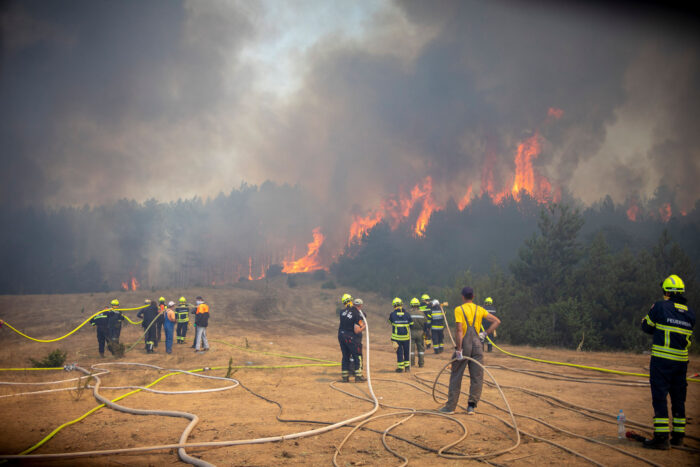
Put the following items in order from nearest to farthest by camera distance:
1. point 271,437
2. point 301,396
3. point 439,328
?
1. point 271,437
2. point 301,396
3. point 439,328

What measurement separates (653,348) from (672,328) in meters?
0.39

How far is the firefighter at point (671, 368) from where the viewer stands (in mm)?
5652

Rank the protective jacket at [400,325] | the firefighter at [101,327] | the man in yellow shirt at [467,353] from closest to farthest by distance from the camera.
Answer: the man in yellow shirt at [467,353] < the protective jacket at [400,325] < the firefighter at [101,327]

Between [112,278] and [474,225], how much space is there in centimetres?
6702

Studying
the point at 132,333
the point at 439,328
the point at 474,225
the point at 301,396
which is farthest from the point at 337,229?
the point at 301,396

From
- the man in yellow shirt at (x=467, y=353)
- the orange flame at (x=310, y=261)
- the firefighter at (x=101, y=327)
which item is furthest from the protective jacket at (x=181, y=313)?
the orange flame at (x=310, y=261)

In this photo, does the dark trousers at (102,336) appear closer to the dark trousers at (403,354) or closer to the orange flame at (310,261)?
the dark trousers at (403,354)

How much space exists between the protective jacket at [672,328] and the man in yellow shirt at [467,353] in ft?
8.02

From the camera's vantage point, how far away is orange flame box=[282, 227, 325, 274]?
75312mm

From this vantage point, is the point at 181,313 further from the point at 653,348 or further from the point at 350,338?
→ the point at 653,348

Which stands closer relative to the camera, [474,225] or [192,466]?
[192,466]

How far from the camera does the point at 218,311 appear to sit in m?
36.9

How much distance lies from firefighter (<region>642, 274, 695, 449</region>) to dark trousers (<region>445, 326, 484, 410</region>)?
2658mm

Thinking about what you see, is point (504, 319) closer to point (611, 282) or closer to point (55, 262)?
point (611, 282)
